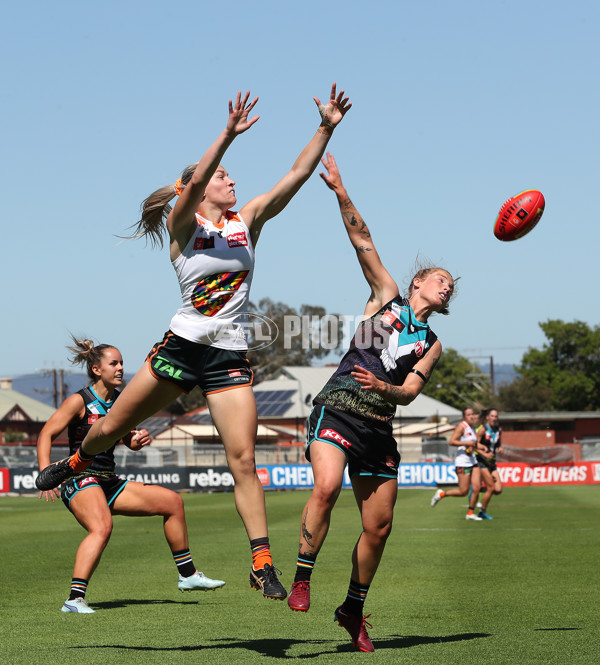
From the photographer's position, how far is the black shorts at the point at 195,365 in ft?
19.9

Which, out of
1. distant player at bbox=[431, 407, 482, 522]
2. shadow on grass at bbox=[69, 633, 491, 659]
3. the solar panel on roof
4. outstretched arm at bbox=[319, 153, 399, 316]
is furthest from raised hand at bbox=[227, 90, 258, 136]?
the solar panel on roof

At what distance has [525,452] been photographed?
163 ft

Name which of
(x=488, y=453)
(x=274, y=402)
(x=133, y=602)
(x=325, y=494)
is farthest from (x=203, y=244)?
(x=274, y=402)

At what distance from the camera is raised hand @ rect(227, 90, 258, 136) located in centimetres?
581

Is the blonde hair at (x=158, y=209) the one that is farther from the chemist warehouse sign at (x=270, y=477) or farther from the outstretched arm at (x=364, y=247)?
the chemist warehouse sign at (x=270, y=477)

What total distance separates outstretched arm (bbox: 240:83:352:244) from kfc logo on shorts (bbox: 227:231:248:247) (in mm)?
123

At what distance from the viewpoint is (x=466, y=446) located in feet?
67.5

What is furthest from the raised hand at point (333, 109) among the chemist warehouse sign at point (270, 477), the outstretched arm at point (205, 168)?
the chemist warehouse sign at point (270, 477)

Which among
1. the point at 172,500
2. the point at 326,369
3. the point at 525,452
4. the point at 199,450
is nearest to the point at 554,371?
the point at 326,369

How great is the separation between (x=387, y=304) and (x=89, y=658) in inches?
117

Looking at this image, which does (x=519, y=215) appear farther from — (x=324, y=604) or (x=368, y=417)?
(x=324, y=604)

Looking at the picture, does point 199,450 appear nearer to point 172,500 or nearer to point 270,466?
point 270,466

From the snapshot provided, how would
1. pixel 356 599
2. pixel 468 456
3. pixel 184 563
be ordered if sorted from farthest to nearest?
1. pixel 468 456
2. pixel 184 563
3. pixel 356 599

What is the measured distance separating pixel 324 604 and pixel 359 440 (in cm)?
259
